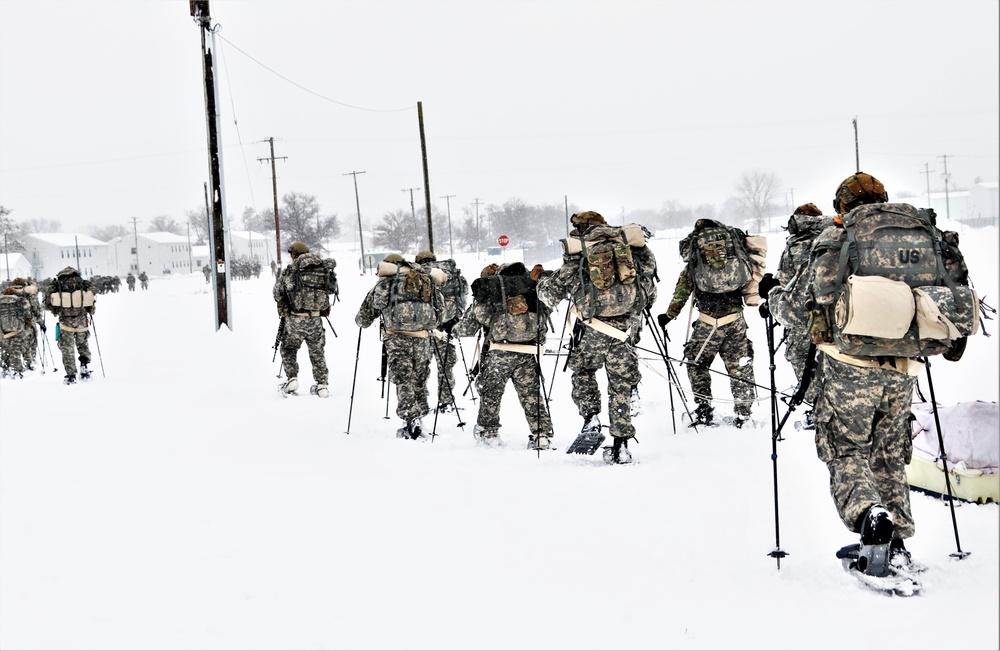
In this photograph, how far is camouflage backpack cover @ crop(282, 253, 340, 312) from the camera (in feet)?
36.5

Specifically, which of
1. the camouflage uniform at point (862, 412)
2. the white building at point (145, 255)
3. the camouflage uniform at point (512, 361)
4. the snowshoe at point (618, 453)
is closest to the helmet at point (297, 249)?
the camouflage uniform at point (512, 361)

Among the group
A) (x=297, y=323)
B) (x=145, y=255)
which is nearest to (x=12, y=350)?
(x=297, y=323)

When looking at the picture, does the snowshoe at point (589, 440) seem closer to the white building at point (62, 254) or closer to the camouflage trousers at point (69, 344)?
the camouflage trousers at point (69, 344)

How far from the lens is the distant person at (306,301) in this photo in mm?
11148

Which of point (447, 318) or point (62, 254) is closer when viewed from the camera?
point (447, 318)

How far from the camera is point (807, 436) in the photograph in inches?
296

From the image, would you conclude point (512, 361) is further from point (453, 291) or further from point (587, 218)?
point (453, 291)

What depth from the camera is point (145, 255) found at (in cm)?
12456

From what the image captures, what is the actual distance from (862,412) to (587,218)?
11.6 ft

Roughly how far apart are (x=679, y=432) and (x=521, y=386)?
1.58 metres

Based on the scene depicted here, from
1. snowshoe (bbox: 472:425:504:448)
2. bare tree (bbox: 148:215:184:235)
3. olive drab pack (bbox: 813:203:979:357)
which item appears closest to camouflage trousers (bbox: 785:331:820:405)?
olive drab pack (bbox: 813:203:979:357)

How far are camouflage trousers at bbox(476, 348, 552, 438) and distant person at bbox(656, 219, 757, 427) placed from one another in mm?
1345

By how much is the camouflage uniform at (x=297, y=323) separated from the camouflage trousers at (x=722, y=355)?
5.13 metres

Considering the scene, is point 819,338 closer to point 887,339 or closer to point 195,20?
point 887,339
